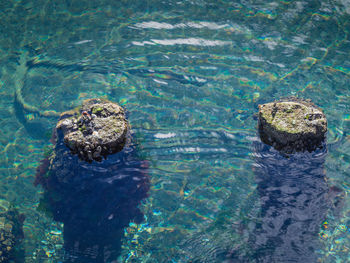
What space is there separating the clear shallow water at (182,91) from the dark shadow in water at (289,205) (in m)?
0.14

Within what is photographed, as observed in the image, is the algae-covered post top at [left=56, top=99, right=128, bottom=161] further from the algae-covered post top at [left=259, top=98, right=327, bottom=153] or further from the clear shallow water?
the algae-covered post top at [left=259, top=98, right=327, bottom=153]

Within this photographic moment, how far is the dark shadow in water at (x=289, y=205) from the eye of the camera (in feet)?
15.9

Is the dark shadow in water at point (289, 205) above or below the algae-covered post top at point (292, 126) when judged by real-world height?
below

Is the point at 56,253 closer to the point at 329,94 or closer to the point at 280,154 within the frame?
the point at 280,154

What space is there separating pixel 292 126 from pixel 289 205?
4.49ft

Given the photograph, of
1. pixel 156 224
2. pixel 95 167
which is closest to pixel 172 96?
pixel 95 167

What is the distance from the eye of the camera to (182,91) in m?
6.66

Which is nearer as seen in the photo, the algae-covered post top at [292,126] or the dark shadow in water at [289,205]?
the dark shadow in water at [289,205]

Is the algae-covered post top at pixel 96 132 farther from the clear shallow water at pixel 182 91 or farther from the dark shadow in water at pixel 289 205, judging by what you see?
the dark shadow in water at pixel 289 205

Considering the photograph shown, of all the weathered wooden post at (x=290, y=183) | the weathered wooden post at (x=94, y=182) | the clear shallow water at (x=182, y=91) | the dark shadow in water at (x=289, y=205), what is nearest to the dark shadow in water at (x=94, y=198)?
the weathered wooden post at (x=94, y=182)

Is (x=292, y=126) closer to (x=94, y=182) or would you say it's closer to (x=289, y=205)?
(x=289, y=205)

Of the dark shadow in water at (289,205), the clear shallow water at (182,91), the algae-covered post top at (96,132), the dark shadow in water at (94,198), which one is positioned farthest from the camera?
the clear shallow water at (182,91)

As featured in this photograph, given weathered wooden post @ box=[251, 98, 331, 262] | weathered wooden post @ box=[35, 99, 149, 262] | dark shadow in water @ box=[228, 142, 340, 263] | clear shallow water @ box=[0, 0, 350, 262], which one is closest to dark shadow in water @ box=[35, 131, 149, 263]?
weathered wooden post @ box=[35, 99, 149, 262]

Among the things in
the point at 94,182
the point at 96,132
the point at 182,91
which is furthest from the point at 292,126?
the point at 94,182
